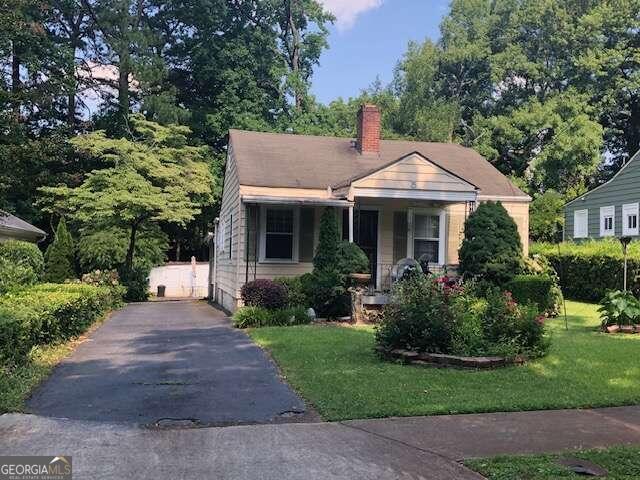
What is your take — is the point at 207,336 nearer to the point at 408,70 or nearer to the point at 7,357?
the point at 7,357

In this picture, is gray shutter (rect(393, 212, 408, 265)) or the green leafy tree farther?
the green leafy tree

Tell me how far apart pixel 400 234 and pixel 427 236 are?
0.83 metres

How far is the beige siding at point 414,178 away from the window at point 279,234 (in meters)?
2.26

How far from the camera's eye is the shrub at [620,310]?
11828mm

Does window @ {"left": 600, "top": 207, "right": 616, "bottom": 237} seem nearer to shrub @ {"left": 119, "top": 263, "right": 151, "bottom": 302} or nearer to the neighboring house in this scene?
shrub @ {"left": 119, "top": 263, "right": 151, "bottom": 302}

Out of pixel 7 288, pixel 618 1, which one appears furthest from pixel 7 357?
pixel 618 1

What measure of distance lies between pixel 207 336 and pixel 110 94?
2792cm

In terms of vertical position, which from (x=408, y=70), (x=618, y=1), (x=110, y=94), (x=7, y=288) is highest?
(x=618, y=1)

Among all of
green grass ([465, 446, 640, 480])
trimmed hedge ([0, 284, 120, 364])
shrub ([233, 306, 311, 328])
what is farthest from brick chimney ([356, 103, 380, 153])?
green grass ([465, 446, 640, 480])

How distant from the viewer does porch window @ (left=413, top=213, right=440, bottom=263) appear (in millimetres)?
17688

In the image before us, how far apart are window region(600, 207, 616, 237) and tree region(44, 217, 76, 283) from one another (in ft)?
72.0

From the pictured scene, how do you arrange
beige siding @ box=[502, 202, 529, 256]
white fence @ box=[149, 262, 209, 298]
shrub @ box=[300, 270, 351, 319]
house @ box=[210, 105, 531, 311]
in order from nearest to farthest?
shrub @ box=[300, 270, 351, 319]
house @ box=[210, 105, 531, 311]
beige siding @ box=[502, 202, 529, 256]
white fence @ box=[149, 262, 209, 298]

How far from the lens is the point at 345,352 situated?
9.60 metres

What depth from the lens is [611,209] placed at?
2348 cm
